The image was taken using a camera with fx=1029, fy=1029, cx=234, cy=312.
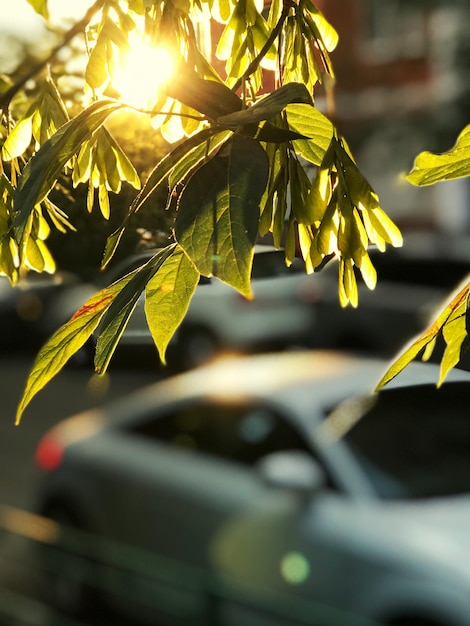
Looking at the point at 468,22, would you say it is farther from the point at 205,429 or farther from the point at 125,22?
the point at 125,22

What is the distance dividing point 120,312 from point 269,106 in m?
0.24

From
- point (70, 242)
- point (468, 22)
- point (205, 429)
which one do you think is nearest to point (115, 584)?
point (205, 429)

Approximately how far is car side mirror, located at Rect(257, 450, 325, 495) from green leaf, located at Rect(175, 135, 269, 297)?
418 cm

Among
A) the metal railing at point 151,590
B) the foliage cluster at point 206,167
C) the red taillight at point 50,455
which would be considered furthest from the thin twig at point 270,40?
the red taillight at point 50,455

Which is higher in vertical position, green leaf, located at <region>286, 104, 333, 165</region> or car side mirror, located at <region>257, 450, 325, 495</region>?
green leaf, located at <region>286, 104, 333, 165</region>

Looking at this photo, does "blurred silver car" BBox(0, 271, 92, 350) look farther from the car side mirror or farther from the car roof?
the car side mirror

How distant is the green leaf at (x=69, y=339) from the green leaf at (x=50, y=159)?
0.46 feet

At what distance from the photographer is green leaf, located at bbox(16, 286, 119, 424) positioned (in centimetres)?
101

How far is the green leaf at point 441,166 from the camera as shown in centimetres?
111

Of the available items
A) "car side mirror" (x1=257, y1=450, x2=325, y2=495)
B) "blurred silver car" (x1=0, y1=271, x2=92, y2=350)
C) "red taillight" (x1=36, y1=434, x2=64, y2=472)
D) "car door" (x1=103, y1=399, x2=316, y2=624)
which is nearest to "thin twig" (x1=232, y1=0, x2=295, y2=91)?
"blurred silver car" (x1=0, y1=271, x2=92, y2=350)

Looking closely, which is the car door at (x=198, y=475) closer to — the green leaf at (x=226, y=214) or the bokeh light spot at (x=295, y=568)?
the bokeh light spot at (x=295, y=568)

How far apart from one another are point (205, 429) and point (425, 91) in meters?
12.8

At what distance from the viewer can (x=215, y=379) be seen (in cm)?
632

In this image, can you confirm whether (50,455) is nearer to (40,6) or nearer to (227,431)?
(227,431)
